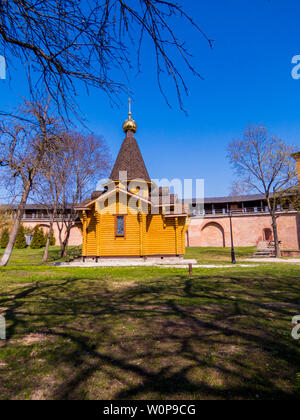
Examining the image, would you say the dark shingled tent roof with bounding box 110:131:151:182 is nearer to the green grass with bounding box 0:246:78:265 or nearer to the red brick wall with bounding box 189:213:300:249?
the green grass with bounding box 0:246:78:265

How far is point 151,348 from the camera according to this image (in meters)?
3.15

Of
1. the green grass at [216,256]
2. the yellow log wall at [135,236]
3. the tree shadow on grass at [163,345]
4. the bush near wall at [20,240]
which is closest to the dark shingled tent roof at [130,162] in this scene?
the yellow log wall at [135,236]

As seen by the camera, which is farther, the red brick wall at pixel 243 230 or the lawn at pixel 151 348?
the red brick wall at pixel 243 230

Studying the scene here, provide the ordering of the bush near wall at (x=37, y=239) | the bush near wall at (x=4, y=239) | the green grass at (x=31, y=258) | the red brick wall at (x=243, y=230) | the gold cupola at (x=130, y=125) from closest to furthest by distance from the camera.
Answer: the green grass at (x=31, y=258) < the gold cupola at (x=130, y=125) < the red brick wall at (x=243, y=230) < the bush near wall at (x=4, y=239) < the bush near wall at (x=37, y=239)

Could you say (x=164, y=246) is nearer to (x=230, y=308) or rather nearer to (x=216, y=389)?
(x=230, y=308)

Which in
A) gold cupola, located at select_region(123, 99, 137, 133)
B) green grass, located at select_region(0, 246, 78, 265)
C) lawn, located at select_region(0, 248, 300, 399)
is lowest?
green grass, located at select_region(0, 246, 78, 265)

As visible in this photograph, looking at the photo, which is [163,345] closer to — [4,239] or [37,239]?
[37,239]

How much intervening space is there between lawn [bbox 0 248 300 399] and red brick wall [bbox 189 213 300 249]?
30.3 metres

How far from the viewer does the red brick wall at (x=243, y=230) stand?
31609 mm

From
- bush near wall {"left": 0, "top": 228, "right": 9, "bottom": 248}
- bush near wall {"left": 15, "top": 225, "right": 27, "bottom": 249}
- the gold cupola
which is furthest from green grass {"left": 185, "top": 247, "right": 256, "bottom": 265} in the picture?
bush near wall {"left": 0, "top": 228, "right": 9, "bottom": 248}

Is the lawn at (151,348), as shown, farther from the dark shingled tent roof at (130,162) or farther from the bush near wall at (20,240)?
the bush near wall at (20,240)

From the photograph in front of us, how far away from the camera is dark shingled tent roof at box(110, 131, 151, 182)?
19797 mm

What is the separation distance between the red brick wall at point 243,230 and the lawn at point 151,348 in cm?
3029
